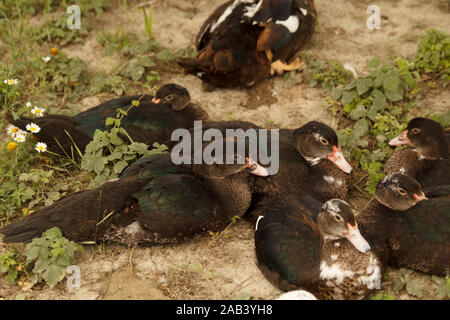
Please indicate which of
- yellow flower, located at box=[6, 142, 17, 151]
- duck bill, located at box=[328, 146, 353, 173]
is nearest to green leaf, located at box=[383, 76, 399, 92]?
duck bill, located at box=[328, 146, 353, 173]

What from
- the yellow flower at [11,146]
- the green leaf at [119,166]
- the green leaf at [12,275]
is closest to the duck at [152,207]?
the green leaf at [12,275]

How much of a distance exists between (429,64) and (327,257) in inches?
119

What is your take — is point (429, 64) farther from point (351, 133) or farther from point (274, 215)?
point (274, 215)

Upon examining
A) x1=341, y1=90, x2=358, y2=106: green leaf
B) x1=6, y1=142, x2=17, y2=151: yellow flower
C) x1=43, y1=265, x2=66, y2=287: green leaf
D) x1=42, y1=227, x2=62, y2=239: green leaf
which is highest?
Answer: x1=6, y1=142, x2=17, y2=151: yellow flower

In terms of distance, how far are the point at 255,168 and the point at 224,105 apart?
5.79 ft

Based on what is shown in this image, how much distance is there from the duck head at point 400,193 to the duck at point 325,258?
445 millimetres

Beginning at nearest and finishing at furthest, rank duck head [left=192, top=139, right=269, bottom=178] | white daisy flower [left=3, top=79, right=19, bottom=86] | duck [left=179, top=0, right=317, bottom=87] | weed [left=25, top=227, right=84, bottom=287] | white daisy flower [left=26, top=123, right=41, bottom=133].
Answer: weed [left=25, top=227, right=84, bottom=287]
duck head [left=192, top=139, right=269, bottom=178]
white daisy flower [left=26, top=123, right=41, bottom=133]
white daisy flower [left=3, top=79, right=19, bottom=86]
duck [left=179, top=0, right=317, bottom=87]

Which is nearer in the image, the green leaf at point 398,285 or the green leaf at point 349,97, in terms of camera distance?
the green leaf at point 398,285

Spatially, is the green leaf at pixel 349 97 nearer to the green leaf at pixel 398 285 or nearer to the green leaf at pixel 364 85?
the green leaf at pixel 364 85

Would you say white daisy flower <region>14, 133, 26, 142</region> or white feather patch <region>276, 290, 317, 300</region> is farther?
→ white daisy flower <region>14, 133, 26, 142</region>

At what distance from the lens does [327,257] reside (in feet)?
12.5

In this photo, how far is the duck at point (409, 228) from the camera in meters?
3.85

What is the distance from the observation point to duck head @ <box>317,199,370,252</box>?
3734 mm

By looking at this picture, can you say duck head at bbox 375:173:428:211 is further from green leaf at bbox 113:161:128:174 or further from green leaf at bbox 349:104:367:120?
green leaf at bbox 113:161:128:174
